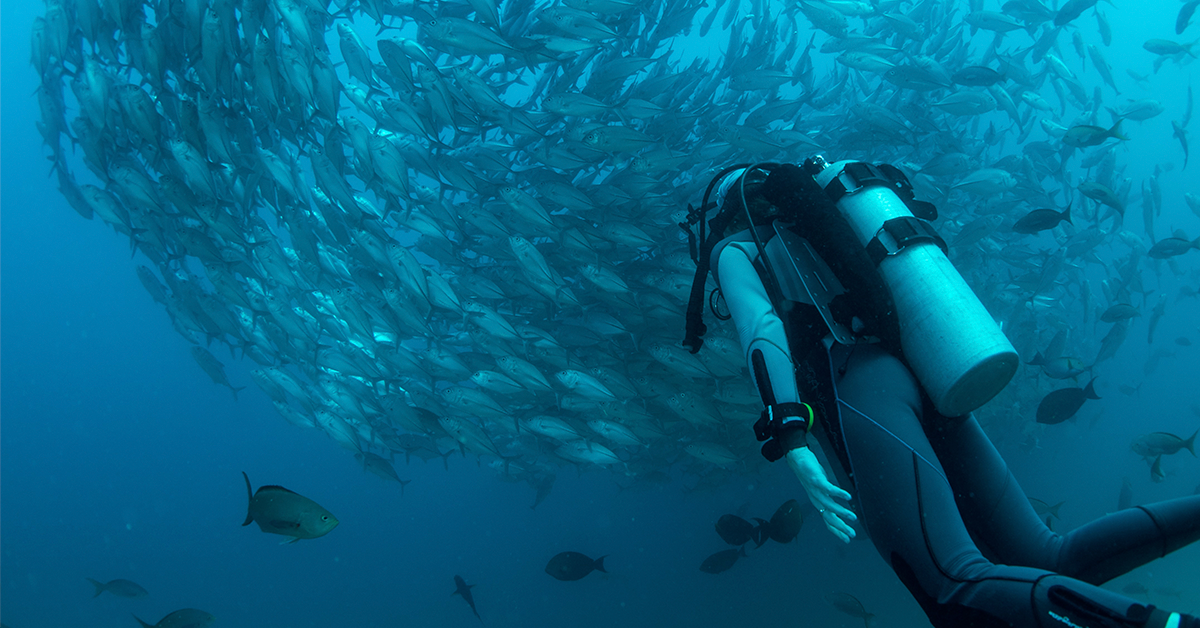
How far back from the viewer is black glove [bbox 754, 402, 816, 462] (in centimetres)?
170

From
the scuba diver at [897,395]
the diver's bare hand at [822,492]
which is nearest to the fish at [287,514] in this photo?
the scuba diver at [897,395]

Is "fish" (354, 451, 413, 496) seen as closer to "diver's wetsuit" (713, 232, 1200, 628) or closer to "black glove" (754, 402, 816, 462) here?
"diver's wetsuit" (713, 232, 1200, 628)

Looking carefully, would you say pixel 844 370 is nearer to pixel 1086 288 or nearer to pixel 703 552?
pixel 1086 288

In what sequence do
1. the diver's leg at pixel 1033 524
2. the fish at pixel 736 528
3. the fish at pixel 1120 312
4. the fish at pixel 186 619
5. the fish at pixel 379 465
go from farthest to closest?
the fish at pixel 379 465, the fish at pixel 1120 312, the fish at pixel 736 528, the fish at pixel 186 619, the diver's leg at pixel 1033 524

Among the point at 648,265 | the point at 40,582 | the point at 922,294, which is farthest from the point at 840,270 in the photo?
the point at 40,582

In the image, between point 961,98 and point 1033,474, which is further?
point 1033,474

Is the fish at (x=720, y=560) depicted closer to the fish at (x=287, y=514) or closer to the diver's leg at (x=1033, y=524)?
the fish at (x=287, y=514)

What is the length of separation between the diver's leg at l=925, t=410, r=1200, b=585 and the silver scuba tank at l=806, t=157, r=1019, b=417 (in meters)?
0.17

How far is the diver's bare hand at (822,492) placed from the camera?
64.2 inches

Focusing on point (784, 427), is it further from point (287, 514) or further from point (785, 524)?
point (785, 524)

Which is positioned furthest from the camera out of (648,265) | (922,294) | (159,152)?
(648,265)

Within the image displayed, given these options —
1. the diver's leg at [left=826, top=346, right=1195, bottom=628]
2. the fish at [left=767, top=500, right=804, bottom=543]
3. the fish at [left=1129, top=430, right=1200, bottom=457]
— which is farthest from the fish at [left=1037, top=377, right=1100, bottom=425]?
the diver's leg at [left=826, top=346, right=1195, bottom=628]

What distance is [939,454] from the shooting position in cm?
209

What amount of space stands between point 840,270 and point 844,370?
391mm
